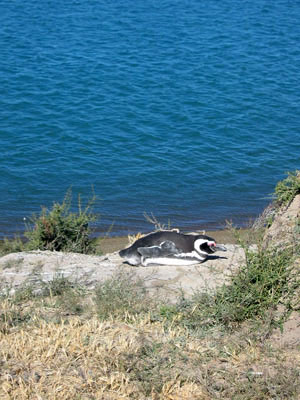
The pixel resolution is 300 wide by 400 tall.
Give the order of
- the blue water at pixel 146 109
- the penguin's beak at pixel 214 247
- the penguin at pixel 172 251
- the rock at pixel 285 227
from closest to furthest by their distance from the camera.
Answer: the rock at pixel 285 227 → the penguin at pixel 172 251 → the penguin's beak at pixel 214 247 → the blue water at pixel 146 109

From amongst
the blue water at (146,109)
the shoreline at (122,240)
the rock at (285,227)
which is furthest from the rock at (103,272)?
the blue water at (146,109)

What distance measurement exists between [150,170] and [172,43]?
9.36 m

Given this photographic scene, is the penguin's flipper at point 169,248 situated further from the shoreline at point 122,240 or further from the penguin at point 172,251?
the shoreline at point 122,240

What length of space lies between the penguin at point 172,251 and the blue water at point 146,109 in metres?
4.30

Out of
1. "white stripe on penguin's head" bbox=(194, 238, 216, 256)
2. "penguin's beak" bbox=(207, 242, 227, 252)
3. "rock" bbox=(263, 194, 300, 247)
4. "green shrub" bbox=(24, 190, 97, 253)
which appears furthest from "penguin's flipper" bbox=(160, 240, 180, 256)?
"green shrub" bbox=(24, 190, 97, 253)

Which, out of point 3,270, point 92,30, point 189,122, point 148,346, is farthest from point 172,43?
point 148,346

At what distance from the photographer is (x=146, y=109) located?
19094 millimetres

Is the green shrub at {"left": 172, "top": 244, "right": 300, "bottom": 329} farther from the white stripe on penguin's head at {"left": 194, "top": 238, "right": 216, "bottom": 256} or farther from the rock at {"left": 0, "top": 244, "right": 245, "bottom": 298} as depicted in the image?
the white stripe on penguin's head at {"left": 194, "top": 238, "right": 216, "bottom": 256}

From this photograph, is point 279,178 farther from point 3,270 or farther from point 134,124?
point 3,270

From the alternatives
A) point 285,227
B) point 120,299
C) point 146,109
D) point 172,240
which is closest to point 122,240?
point 172,240

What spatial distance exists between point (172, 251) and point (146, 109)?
35.1ft

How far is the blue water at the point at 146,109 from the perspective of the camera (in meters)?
14.9

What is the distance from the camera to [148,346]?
6.44 m

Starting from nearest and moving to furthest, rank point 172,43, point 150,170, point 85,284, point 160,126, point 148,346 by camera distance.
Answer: point 148,346 < point 85,284 < point 150,170 < point 160,126 < point 172,43
